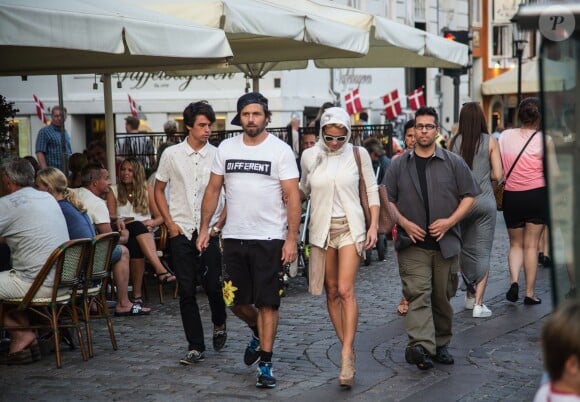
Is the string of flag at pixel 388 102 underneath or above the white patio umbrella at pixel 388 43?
underneath

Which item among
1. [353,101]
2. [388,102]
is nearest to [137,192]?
[353,101]

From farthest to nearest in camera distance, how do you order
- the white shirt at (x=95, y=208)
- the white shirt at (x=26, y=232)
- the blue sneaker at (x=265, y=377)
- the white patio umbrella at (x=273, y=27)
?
the white patio umbrella at (x=273, y=27) < the white shirt at (x=95, y=208) < the white shirt at (x=26, y=232) < the blue sneaker at (x=265, y=377)

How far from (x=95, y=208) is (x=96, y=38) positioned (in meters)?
2.36

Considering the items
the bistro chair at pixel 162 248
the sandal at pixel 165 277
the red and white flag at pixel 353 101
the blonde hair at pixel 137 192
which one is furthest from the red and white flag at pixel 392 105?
the blonde hair at pixel 137 192

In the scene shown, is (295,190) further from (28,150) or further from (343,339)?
(28,150)

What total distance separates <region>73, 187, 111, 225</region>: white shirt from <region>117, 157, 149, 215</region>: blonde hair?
120 cm

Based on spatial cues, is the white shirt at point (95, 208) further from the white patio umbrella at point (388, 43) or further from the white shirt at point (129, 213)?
the white patio umbrella at point (388, 43)

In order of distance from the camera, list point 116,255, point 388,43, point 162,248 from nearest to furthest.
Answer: point 116,255, point 162,248, point 388,43

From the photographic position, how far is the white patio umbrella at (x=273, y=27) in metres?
10.8

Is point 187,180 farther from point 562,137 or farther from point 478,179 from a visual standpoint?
point 562,137

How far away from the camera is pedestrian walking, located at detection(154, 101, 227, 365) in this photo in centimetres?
858

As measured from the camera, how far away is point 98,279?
923cm

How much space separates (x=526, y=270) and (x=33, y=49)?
5015 mm

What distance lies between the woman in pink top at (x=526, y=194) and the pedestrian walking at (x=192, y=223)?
3582mm
